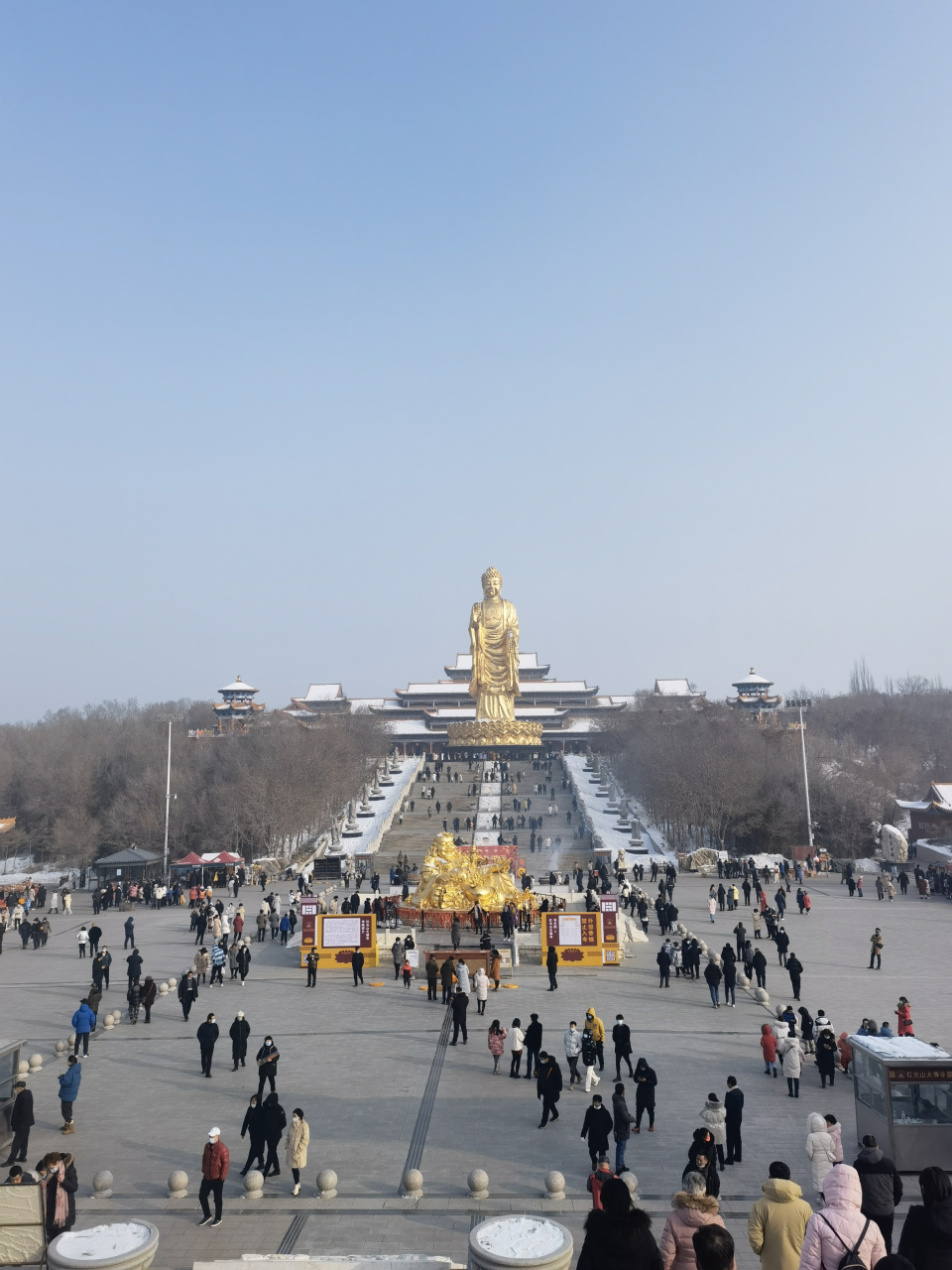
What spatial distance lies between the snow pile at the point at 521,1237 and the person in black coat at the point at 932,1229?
1885 mm

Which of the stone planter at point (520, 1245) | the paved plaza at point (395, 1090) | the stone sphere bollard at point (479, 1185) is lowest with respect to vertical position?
the paved plaza at point (395, 1090)

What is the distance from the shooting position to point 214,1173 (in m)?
7.79

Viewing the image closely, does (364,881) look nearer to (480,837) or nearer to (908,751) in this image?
(480,837)

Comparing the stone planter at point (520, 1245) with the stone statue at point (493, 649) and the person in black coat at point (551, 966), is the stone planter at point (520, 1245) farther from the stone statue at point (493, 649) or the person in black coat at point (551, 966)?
the stone statue at point (493, 649)

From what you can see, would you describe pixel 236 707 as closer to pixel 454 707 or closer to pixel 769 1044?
pixel 454 707

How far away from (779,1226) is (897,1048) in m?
4.06

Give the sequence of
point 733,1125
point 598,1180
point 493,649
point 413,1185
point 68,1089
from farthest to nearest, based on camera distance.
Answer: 1. point 493,649
2. point 68,1089
3. point 733,1125
4. point 413,1185
5. point 598,1180

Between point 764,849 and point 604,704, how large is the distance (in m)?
35.0

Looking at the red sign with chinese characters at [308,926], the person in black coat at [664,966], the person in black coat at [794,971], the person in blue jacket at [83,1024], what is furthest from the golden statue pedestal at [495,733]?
the person in blue jacket at [83,1024]

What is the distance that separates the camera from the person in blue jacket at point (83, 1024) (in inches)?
502

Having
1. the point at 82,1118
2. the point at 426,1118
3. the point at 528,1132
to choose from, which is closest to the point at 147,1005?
the point at 82,1118

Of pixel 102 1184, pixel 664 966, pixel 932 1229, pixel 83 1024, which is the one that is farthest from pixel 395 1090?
pixel 932 1229

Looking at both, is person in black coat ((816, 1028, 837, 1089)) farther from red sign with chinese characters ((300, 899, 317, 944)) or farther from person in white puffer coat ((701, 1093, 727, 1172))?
red sign with chinese characters ((300, 899, 317, 944))

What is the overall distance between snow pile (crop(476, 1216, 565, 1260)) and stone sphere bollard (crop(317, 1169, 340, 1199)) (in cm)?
308
